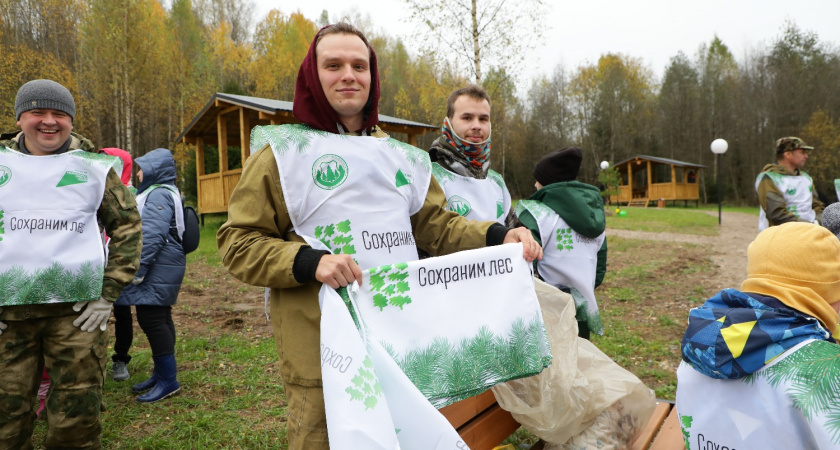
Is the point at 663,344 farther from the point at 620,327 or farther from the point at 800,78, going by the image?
the point at 800,78

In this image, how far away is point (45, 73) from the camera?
19.1 m

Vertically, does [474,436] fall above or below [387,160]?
below

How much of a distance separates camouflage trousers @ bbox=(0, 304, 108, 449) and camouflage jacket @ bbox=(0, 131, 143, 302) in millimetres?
272

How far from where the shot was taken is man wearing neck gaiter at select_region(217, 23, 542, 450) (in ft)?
4.88

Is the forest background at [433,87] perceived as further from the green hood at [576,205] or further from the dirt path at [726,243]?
the green hood at [576,205]

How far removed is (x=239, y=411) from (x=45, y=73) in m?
21.5

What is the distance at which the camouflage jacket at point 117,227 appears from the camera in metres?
2.75

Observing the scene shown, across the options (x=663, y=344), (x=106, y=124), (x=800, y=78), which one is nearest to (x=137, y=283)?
(x=663, y=344)

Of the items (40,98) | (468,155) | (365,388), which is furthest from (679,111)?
(365,388)

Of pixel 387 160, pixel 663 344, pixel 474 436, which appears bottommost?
pixel 663 344

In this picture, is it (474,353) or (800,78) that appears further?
(800,78)

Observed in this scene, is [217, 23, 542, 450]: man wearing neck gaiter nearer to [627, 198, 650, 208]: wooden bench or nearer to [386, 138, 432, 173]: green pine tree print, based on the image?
[386, 138, 432, 173]: green pine tree print

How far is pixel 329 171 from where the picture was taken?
1.67 m

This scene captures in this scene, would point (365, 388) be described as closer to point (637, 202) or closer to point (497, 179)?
point (497, 179)
